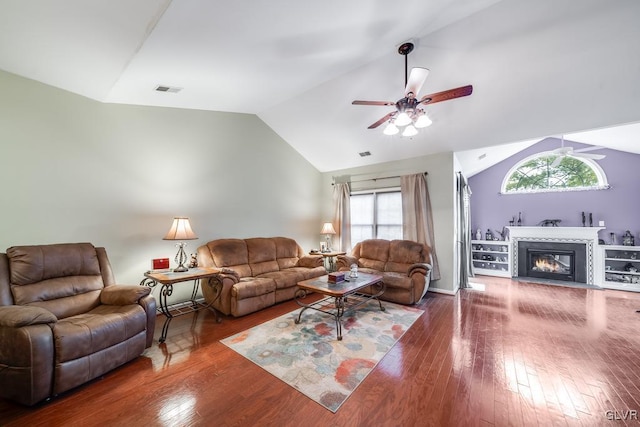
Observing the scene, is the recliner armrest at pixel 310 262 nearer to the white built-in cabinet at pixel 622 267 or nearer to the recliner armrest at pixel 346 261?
the recliner armrest at pixel 346 261

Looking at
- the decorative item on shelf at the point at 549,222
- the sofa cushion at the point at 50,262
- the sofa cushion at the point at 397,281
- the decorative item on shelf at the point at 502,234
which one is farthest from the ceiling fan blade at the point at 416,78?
the decorative item on shelf at the point at 549,222

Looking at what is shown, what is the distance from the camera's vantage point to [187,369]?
2141mm

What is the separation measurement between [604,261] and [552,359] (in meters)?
4.89

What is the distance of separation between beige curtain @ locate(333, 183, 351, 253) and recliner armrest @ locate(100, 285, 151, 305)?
403cm

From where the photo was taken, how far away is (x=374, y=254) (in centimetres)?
479

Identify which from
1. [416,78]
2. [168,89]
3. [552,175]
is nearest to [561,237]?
[552,175]

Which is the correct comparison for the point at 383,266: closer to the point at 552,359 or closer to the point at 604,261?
the point at 552,359

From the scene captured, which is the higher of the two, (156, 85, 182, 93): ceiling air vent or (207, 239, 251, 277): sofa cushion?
(156, 85, 182, 93): ceiling air vent

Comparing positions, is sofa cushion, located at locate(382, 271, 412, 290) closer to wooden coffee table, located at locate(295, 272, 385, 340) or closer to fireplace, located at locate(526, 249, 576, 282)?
wooden coffee table, located at locate(295, 272, 385, 340)

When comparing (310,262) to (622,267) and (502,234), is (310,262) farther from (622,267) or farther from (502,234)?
(622,267)

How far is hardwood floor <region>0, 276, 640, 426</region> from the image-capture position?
161 cm

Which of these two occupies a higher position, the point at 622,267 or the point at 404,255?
the point at 404,255

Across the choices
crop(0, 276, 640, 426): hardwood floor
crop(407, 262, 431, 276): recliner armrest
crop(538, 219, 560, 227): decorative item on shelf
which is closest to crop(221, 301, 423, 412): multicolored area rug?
crop(0, 276, 640, 426): hardwood floor

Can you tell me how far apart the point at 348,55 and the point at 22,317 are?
3.73 metres
